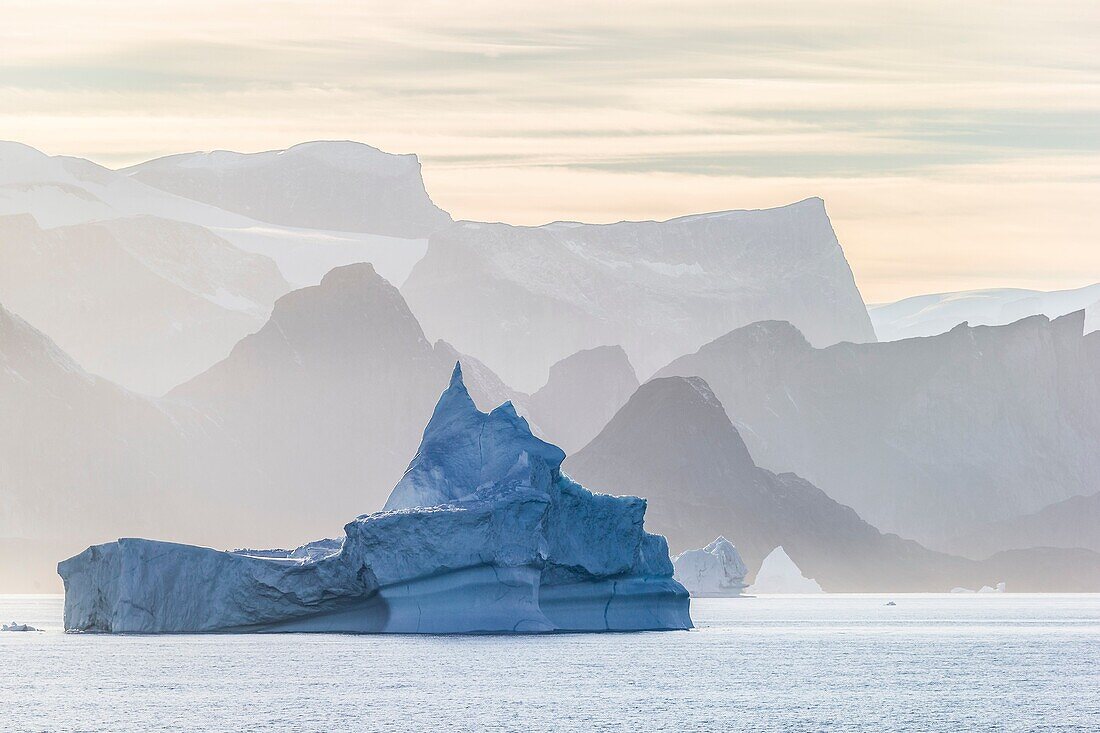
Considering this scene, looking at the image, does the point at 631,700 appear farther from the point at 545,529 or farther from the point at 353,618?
the point at 353,618

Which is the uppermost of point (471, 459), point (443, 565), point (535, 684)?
point (471, 459)

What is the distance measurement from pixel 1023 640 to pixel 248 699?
69122mm

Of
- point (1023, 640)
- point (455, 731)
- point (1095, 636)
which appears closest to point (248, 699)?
point (455, 731)

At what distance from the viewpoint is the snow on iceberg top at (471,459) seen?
117m

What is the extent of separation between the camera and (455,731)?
84312 mm

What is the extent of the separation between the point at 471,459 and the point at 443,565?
8.75 m

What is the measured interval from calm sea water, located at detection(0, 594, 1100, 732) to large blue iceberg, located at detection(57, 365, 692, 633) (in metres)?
1.71

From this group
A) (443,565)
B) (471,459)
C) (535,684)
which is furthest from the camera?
(471,459)

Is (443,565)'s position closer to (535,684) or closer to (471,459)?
(471,459)

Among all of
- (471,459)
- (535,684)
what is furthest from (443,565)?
(535,684)

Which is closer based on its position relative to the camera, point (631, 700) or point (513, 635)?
point (631, 700)

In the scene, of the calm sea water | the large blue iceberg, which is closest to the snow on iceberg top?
the large blue iceberg

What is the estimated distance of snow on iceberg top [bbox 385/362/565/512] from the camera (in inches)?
4592

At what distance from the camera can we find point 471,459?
11950 cm
